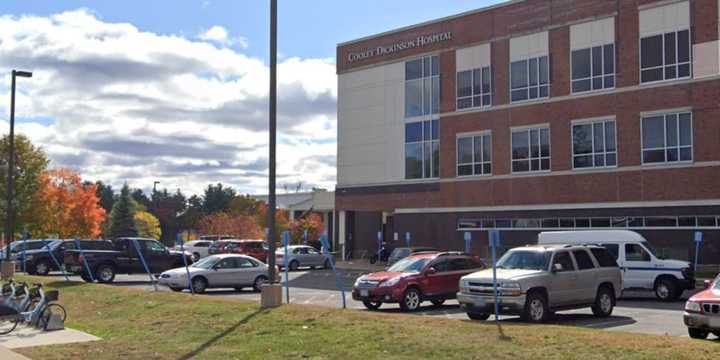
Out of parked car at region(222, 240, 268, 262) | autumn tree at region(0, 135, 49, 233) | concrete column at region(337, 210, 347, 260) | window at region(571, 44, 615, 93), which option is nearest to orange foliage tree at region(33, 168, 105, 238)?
autumn tree at region(0, 135, 49, 233)

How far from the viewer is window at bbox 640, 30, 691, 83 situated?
37.5 metres

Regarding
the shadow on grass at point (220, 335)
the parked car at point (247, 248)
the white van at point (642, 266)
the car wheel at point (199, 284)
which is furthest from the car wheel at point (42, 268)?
the white van at point (642, 266)

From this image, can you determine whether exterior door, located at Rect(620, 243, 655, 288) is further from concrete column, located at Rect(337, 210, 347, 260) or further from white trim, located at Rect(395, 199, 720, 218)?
A: concrete column, located at Rect(337, 210, 347, 260)

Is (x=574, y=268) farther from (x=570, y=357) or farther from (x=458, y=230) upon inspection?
(x=458, y=230)

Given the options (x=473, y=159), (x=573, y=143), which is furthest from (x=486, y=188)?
(x=573, y=143)

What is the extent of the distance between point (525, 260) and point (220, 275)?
12.9 metres

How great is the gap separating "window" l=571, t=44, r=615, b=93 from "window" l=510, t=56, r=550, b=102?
5.61 ft

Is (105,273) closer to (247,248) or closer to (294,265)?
(247,248)

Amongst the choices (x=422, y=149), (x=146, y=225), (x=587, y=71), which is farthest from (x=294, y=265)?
(x=146, y=225)

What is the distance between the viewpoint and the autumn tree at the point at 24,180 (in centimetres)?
6165

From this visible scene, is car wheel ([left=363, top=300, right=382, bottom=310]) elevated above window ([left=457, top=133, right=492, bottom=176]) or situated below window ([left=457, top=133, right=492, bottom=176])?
below

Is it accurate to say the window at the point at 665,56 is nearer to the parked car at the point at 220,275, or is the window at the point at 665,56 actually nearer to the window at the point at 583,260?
the parked car at the point at 220,275

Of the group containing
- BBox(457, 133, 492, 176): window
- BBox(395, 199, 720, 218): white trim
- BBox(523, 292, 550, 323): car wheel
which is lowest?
BBox(523, 292, 550, 323): car wheel

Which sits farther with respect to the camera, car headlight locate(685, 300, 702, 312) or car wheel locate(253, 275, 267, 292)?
car wheel locate(253, 275, 267, 292)
